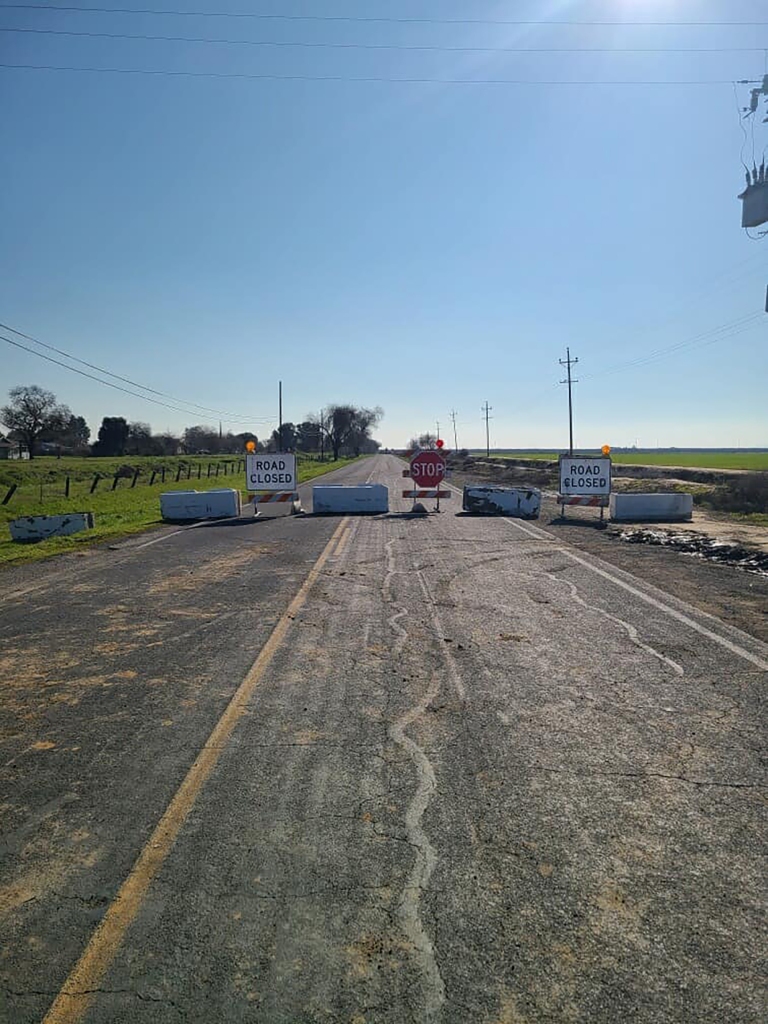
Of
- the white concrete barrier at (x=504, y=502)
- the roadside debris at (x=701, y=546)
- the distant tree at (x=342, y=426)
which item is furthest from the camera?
the distant tree at (x=342, y=426)

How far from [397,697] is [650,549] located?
10.6 m

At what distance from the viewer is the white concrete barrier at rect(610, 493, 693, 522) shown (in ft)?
67.3

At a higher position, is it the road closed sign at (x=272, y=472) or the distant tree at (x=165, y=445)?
the distant tree at (x=165, y=445)

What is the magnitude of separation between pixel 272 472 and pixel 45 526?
6.79 meters

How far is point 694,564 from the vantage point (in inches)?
508

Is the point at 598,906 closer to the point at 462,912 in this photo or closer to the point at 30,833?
the point at 462,912

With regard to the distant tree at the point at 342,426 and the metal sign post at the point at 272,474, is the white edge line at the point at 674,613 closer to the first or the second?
the metal sign post at the point at 272,474

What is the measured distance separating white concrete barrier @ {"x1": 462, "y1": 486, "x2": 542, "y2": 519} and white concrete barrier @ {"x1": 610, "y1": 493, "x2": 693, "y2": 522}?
2.30 meters

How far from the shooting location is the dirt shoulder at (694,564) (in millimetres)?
9062

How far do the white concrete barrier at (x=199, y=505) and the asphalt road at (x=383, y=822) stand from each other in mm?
13065

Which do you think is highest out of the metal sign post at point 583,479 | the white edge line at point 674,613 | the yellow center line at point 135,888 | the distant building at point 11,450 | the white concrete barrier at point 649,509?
the distant building at point 11,450

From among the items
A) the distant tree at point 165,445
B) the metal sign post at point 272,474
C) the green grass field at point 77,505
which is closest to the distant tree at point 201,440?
the distant tree at point 165,445

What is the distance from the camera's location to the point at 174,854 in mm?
3494

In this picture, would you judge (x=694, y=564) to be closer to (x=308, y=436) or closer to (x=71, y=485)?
(x=71, y=485)
